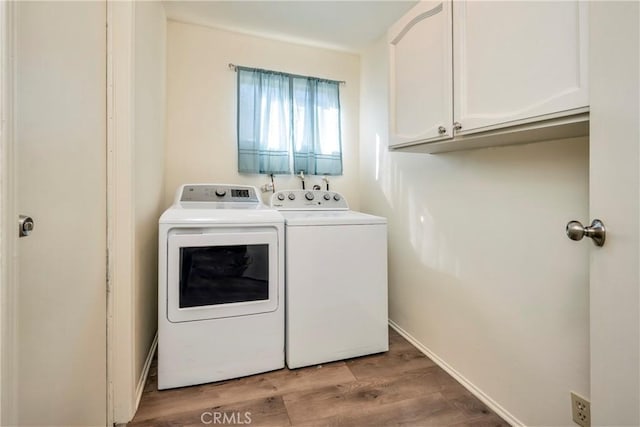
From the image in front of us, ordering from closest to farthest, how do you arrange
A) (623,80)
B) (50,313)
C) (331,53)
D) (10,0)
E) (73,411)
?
1. (10,0)
2. (623,80)
3. (50,313)
4. (73,411)
5. (331,53)

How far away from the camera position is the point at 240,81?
252cm

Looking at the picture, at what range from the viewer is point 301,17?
7.36ft

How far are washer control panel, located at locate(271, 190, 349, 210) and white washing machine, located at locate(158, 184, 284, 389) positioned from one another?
51 centimetres

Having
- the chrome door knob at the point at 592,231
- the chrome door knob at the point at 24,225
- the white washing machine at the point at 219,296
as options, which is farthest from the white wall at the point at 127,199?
the chrome door knob at the point at 592,231

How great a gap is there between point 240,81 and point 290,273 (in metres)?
1.69

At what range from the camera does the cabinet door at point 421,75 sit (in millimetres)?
1371

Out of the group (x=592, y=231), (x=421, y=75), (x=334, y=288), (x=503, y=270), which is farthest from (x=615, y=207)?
(x=334, y=288)

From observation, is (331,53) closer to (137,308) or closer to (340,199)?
(340,199)

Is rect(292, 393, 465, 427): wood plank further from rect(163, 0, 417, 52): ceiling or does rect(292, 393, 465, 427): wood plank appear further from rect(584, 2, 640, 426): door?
rect(163, 0, 417, 52): ceiling

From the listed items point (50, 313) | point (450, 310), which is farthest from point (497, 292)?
point (50, 313)

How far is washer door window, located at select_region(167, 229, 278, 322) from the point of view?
159cm

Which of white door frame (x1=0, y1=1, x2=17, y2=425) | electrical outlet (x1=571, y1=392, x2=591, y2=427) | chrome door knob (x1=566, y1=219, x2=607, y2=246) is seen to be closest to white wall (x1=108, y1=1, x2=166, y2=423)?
white door frame (x1=0, y1=1, x2=17, y2=425)

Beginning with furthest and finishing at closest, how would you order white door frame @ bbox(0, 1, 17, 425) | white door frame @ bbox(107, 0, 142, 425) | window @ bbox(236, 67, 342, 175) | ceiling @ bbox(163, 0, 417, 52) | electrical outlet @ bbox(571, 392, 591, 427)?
window @ bbox(236, 67, 342, 175) → ceiling @ bbox(163, 0, 417, 52) → white door frame @ bbox(107, 0, 142, 425) → electrical outlet @ bbox(571, 392, 591, 427) → white door frame @ bbox(0, 1, 17, 425)

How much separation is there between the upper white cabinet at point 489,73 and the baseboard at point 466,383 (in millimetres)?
1230
